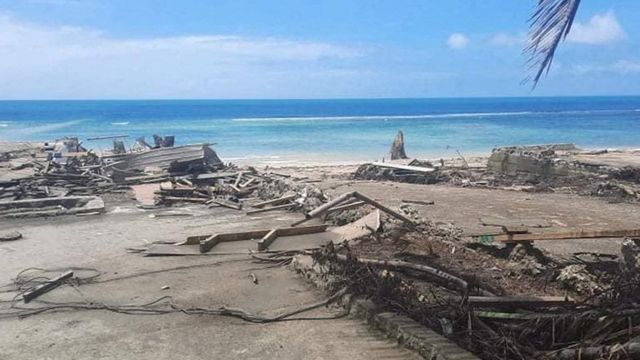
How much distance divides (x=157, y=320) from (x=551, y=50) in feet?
15.4

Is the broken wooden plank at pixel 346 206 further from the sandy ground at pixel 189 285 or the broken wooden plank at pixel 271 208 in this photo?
the broken wooden plank at pixel 271 208

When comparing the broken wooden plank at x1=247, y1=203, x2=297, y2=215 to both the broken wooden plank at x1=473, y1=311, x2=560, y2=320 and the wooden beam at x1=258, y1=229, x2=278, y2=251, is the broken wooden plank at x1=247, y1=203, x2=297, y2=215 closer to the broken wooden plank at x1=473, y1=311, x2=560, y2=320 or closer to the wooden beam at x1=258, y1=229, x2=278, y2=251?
the wooden beam at x1=258, y1=229, x2=278, y2=251

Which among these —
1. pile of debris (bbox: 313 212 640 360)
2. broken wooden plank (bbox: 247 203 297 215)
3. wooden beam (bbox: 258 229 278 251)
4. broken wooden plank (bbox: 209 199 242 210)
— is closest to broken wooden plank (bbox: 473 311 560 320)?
pile of debris (bbox: 313 212 640 360)

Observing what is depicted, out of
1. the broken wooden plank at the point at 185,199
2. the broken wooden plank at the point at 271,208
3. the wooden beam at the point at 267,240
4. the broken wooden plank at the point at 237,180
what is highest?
the wooden beam at the point at 267,240

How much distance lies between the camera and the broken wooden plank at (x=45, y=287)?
7191 millimetres

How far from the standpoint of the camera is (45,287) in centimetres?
754

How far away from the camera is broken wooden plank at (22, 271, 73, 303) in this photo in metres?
7.19

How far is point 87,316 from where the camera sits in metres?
6.58

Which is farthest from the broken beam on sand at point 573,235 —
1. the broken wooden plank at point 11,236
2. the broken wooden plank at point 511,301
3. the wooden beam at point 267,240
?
the broken wooden plank at point 11,236

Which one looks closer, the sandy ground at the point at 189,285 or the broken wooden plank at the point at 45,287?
the sandy ground at the point at 189,285

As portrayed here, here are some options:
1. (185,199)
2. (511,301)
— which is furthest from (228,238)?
(511,301)

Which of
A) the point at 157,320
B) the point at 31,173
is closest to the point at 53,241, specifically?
the point at 157,320

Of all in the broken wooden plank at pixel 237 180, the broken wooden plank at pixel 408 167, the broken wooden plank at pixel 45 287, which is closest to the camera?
the broken wooden plank at pixel 45 287

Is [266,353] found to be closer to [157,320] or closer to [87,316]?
[157,320]
